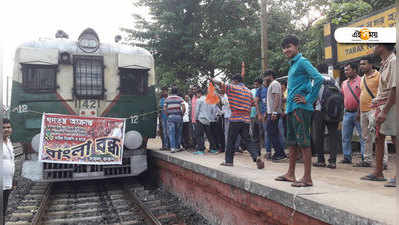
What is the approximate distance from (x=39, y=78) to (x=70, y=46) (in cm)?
101

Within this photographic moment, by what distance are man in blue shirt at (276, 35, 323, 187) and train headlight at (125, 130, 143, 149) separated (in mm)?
4535

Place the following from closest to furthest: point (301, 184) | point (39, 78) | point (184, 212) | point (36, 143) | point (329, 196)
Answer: point (329, 196) → point (301, 184) → point (184, 212) → point (36, 143) → point (39, 78)

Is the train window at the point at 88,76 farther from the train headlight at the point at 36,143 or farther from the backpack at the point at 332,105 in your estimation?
the backpack at the point at 332,105

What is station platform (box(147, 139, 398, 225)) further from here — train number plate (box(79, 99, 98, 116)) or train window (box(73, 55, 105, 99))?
Result: train window (box(73, 55, 105, 99))

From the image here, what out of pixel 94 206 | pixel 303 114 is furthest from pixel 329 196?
pixel 94 206

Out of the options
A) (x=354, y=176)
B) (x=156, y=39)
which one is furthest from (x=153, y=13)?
(x=354, y=176)

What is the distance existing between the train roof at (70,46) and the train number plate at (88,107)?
121 centimetres

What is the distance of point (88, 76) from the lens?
24.2 feet

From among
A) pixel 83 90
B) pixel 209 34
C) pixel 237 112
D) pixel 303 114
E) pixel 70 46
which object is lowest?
pixel 303 114

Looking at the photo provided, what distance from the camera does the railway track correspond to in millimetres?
5133

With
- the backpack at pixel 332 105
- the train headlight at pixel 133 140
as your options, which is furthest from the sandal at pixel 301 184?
the train headlight at pixel 133 140

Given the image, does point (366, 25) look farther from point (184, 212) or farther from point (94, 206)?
point (94, 206)

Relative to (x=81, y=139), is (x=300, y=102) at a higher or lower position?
higher

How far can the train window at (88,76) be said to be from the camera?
7254 millimetres
